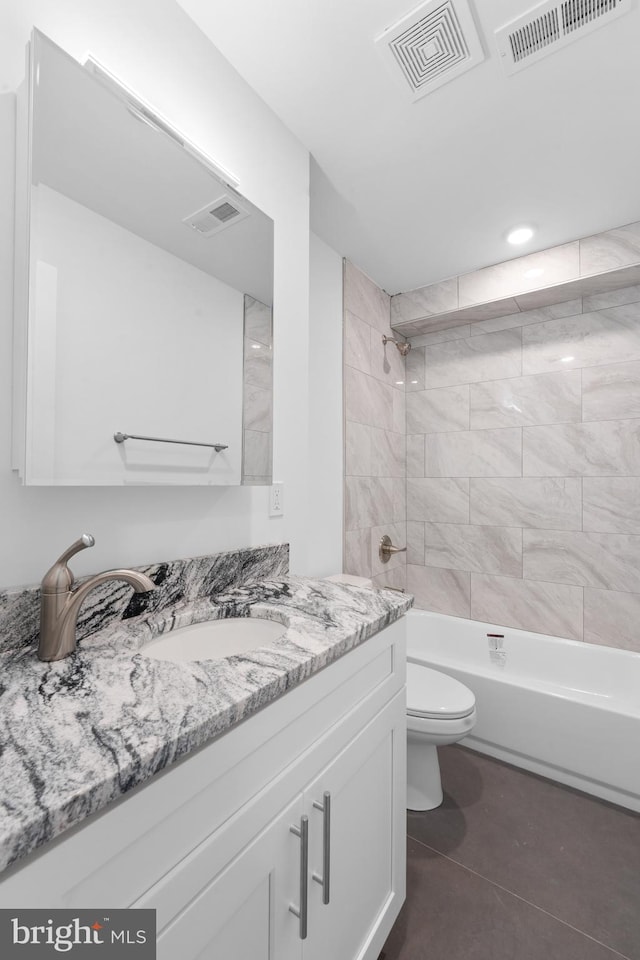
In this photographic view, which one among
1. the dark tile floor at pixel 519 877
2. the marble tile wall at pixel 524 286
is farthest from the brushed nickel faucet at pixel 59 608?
the marble tile wall at pixel 524 286

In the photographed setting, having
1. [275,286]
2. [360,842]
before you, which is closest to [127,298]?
[275,286]

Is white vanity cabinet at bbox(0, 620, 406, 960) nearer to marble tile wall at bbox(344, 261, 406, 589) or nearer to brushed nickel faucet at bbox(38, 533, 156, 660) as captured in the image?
brushed nickel faucet at bbox(38, 533, 156, 660)

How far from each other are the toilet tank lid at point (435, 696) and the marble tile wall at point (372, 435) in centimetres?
66

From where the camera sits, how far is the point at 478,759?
2080 millimetres

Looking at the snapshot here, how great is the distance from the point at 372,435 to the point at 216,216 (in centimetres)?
160

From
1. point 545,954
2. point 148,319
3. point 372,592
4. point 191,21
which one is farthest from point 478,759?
point 191,21

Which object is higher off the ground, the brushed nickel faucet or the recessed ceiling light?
the recessed ceiling light

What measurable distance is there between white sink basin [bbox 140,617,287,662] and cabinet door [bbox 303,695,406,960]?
0.33 m

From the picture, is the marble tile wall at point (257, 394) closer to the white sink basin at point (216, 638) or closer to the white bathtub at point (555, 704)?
Result: the white sink basin at point (216, 638)

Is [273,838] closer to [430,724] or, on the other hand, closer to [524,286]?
[430,724]

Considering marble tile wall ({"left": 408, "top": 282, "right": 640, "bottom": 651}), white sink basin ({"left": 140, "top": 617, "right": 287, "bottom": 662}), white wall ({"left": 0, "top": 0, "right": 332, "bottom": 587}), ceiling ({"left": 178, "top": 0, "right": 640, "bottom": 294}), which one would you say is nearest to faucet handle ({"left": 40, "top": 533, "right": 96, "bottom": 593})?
white wall ({"left": 0, "top": 0, "right": 332, "bottom": 587})

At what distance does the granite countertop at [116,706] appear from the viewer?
1.51 ft

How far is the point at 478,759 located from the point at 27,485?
226cm

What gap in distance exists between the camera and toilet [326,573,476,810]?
5.39 ft
